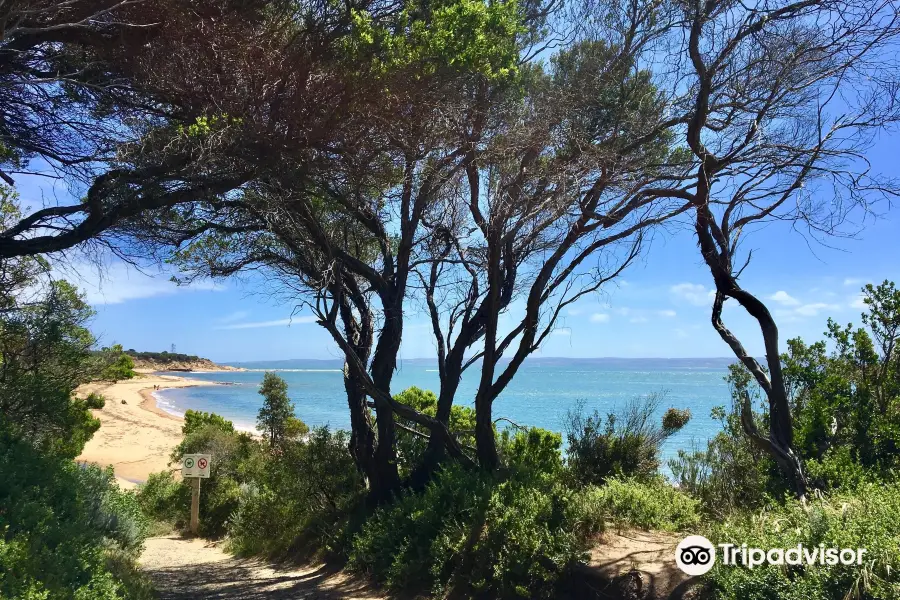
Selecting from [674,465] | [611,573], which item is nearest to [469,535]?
[611,573]

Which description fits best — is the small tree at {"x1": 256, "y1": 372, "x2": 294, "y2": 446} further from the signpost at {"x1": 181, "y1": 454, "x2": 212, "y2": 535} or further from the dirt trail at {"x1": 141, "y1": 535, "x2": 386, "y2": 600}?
the dirt trail at {"x1": 141, "y1": 535, "x2": 386, "y2": 600}

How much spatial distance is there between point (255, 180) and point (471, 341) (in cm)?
380

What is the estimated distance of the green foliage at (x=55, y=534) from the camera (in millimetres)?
3533

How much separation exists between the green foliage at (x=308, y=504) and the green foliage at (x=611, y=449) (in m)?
3.33

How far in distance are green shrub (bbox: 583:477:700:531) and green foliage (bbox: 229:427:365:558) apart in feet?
12.5

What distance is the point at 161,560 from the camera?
387 inches

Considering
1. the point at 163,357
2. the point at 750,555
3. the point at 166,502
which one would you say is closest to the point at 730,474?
the point at 750,555

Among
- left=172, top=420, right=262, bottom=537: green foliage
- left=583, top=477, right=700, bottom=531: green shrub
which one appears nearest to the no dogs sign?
left=172, top=420, right=262, bottom=537: green foliage

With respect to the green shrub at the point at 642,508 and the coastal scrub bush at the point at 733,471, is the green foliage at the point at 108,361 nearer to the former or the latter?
the green shrub at the point at 642,508

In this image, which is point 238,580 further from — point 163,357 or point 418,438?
point 163,357

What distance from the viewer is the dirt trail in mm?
7102

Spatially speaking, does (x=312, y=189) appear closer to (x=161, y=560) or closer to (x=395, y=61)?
(x=395, y=61)

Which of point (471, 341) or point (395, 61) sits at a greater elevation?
point (395, 61)

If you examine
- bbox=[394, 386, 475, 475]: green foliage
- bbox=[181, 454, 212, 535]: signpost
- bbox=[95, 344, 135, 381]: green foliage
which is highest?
bbox=[95, 344, 135, 381]: green foliage
